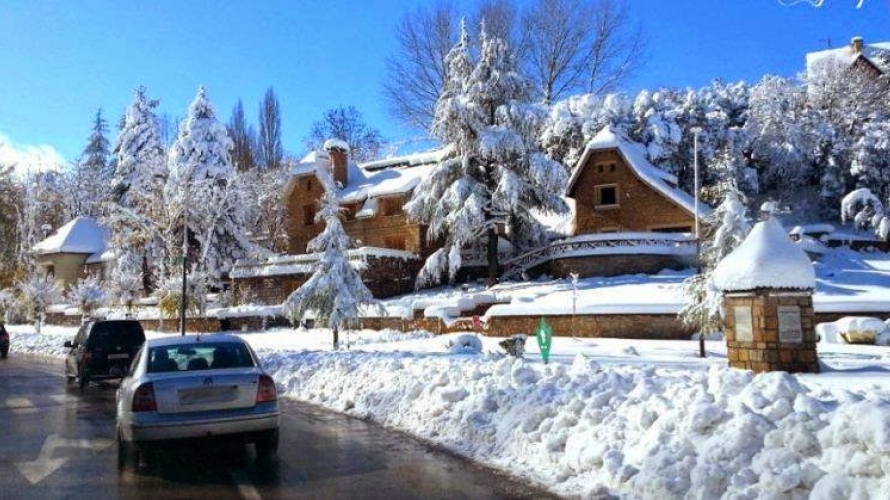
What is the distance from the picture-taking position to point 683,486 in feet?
21.2

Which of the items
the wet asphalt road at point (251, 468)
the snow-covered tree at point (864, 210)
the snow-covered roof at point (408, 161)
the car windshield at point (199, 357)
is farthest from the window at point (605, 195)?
the car windshield at point (199, 357)

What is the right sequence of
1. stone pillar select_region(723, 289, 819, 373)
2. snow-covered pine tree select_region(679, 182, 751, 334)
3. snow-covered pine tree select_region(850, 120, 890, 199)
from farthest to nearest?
snow-covered pine tree select_region(850, 120, 890, 199) < snow-covered pine tree select_region(679, 182, 751, 334) < stone pillar select_region(723, 289, 819, 373)

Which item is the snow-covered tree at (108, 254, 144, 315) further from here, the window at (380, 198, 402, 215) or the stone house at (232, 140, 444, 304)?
the window at (380, 198, 402, 215)

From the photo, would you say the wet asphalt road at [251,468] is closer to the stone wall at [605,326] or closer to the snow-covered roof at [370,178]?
the stone wall at [605,326]

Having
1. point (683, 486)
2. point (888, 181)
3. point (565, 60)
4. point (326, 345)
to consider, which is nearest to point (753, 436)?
point (683, 486)

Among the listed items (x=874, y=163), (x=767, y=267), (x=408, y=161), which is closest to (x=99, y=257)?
(x=408, y=161)

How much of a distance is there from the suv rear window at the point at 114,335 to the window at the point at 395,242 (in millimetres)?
24973

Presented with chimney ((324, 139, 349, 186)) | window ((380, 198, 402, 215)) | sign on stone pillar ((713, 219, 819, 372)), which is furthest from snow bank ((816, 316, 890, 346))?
chimney ((324, 139, 349, 186))

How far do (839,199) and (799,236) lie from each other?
8.17 meters

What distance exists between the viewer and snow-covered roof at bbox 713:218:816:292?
12602mm

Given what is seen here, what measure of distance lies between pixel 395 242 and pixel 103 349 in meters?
26.3

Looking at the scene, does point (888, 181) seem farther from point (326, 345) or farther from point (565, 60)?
point (326, 345)

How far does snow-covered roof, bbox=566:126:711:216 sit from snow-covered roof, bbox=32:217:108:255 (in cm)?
3981

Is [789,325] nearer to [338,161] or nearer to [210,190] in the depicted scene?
[210,190]
